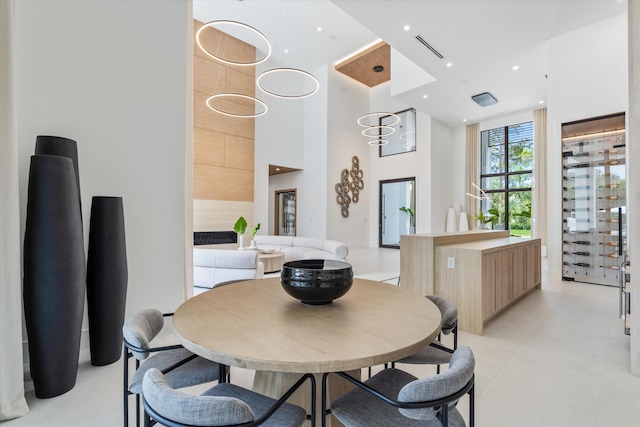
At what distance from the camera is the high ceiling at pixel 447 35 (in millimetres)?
4801

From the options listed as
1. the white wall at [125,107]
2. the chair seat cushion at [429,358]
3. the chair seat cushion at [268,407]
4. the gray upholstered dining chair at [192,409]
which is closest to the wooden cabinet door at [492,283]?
the chair seat cushion at [429,358]

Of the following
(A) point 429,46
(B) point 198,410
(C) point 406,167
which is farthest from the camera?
(C) point 406,167

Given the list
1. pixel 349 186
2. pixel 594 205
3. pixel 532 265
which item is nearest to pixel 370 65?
pixel 349 186

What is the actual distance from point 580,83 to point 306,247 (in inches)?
241

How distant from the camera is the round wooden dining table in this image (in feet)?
3.11

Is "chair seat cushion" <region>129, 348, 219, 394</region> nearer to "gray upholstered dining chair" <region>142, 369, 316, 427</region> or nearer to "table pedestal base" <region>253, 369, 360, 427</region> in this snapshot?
"table pedestal base" <region>253, 369, 360, 427</region>

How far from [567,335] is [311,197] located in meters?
8.11

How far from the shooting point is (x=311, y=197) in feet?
34.3

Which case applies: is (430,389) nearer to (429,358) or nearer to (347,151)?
(429,358)

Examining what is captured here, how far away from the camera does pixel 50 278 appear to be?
1932mm

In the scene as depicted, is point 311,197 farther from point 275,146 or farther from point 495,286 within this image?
point 495,286

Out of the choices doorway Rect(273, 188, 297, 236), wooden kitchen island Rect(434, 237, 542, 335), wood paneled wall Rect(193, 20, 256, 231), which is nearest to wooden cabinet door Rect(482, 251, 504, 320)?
wooden kitchen island Rect(434, 237, 542, 335)

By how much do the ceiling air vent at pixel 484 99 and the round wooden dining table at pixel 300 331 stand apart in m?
8.17

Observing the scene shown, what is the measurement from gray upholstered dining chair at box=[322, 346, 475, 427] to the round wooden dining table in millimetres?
111
